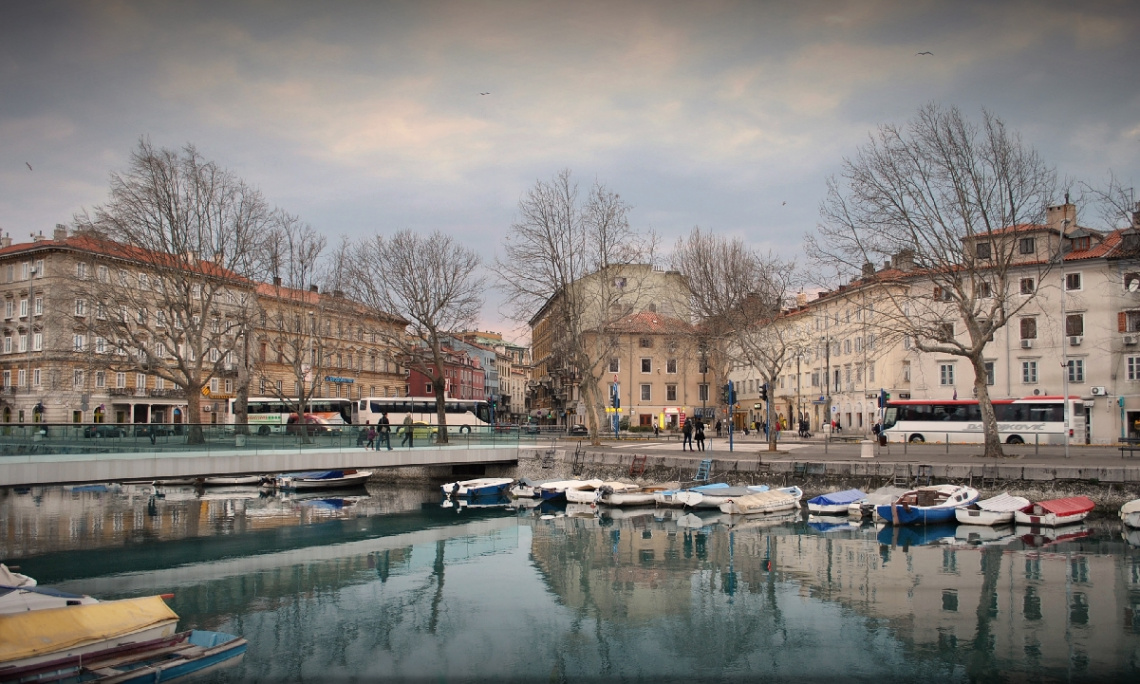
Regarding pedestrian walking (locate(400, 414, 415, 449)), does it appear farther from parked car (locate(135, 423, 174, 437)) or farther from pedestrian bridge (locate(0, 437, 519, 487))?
parked car (locate(135, 423, 174, 437))

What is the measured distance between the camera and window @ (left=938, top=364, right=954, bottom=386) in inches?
2435

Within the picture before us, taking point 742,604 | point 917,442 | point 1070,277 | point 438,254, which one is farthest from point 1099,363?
point 742,604

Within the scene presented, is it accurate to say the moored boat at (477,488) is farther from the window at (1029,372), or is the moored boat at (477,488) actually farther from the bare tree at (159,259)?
the window at (1029,372)

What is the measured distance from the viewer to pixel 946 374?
62.1 meters

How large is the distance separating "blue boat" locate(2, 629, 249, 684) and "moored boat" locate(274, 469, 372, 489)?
115ft

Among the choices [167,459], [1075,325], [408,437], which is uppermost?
[1075,325]

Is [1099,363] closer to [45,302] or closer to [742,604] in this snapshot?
[742,604]

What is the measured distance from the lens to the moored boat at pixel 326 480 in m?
49.4

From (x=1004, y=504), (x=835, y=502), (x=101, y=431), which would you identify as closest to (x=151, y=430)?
(x=101, y=431)

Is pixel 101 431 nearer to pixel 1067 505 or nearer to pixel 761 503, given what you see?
pixel 761 503

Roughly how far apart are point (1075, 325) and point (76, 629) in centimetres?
6059

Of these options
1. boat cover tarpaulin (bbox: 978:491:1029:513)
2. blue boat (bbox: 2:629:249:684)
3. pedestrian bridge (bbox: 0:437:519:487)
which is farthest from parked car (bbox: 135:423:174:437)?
boat cover tarpaulin (bbox: 978:491:1029:513)

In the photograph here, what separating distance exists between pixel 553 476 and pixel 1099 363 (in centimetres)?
3773

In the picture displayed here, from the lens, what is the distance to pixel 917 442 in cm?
5509
